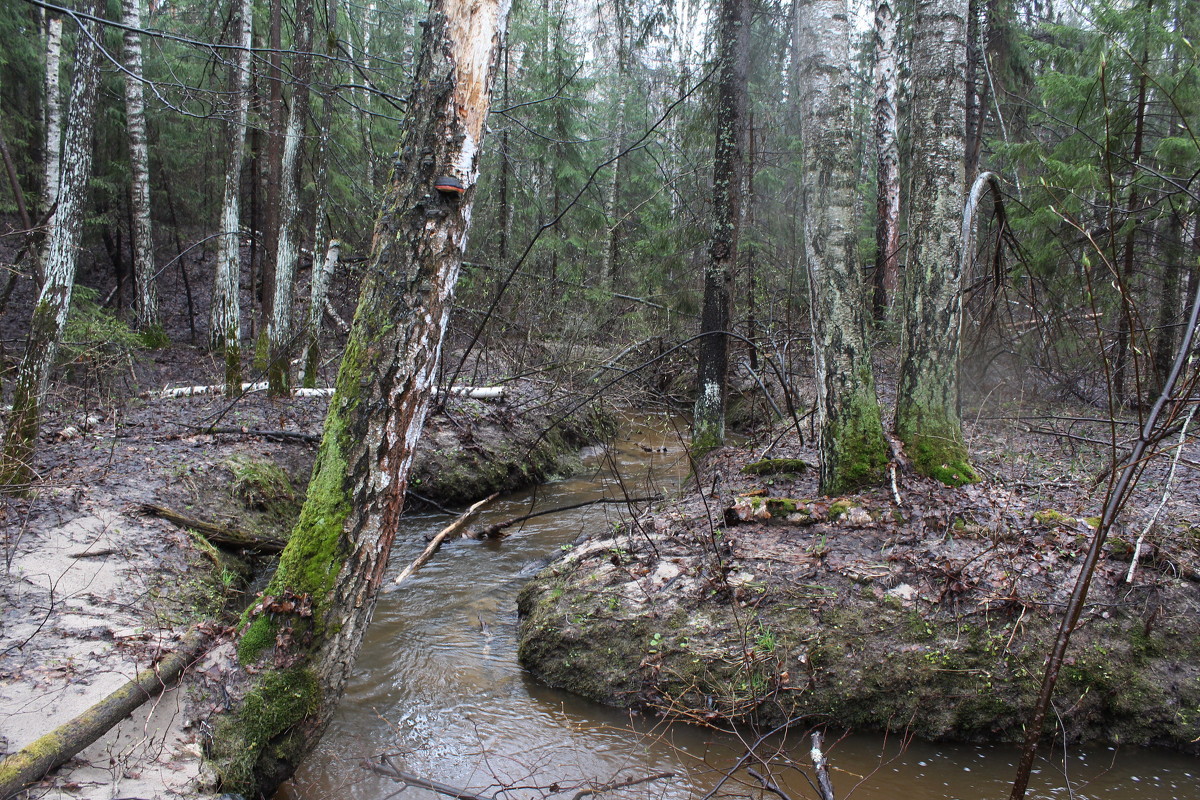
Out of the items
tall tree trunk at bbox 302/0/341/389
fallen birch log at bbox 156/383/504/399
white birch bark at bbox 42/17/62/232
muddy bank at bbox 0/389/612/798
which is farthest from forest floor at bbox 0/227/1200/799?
white birch bark at bbox 42/17/62/232

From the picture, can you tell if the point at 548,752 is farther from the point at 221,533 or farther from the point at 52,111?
the point at 52,111

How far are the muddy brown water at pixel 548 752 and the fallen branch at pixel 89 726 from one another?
887mm

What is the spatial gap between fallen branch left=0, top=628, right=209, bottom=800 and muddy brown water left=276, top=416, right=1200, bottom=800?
0.89m

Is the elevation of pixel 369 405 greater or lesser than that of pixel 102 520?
greater

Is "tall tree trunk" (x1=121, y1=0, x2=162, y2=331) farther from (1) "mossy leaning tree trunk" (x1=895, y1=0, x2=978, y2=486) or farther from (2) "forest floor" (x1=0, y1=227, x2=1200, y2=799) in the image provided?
(1) "mossy leaning tree trunk" (x1=895, y1=0, x2=978, y2=486)

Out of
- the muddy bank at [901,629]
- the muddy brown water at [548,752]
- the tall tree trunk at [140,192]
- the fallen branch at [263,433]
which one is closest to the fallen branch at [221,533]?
the muddy brown water at [548,752]

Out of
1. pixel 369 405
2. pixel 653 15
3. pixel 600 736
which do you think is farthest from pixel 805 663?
pixel 653 15

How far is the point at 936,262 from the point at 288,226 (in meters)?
9.49

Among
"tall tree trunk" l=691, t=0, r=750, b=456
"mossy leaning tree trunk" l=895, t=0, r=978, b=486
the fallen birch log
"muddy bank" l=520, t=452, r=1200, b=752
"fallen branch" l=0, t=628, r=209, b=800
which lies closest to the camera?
"fallen branch" l=0, t=628, r=209, b=800

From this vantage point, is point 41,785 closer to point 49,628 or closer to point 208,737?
point 208,737

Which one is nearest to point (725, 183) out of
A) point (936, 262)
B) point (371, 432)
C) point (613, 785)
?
point (936, 262)

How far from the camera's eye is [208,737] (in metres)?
3.16

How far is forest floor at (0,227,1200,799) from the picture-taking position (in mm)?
3287

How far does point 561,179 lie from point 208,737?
56.3 feet
